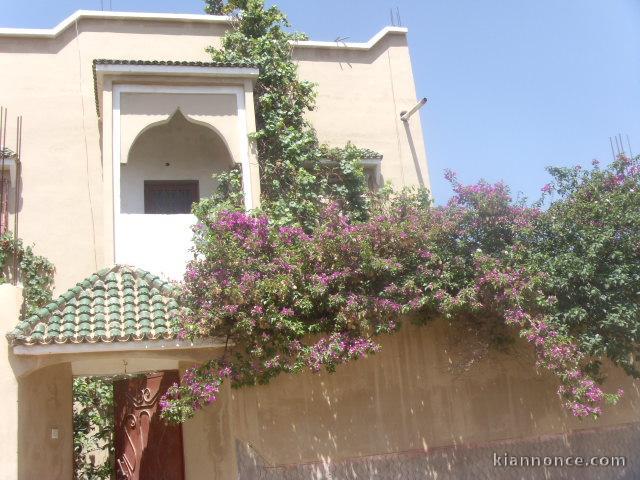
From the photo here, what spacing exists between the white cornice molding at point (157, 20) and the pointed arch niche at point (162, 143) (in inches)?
93.9

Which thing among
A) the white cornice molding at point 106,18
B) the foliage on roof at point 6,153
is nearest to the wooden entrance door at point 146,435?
the foliage on roof at point 6,153

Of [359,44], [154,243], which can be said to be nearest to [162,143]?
[154,243]

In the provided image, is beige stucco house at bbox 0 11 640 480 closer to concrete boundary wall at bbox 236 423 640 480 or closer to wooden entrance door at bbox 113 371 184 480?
concrete boundary wall at bbox 236 423 640 480

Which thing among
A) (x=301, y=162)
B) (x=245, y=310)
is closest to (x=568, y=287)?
(x=245, y=310)

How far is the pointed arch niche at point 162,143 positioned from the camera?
1098 cm

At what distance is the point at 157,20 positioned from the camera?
46.5 feet

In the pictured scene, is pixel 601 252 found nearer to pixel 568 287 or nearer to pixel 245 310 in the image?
pixel 568 287

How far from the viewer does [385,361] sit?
10039 millimetres

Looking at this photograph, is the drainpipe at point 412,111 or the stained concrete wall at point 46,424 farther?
the drainpipe at point 412,111

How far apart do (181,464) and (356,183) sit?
19.1ft

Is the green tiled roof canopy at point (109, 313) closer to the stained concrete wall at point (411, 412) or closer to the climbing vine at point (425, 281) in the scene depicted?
the climbing vine at point (425, 281)

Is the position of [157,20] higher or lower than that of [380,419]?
higher

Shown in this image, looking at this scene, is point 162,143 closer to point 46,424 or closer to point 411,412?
point 46,424

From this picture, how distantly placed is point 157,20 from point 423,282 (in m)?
8.38
